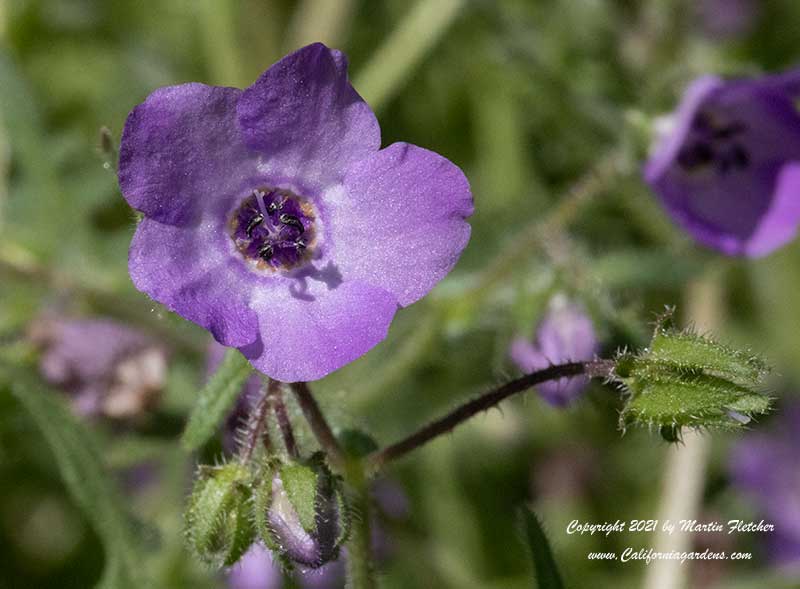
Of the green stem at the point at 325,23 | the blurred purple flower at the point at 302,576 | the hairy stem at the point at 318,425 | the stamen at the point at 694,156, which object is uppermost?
the green stem at the point at 325,23

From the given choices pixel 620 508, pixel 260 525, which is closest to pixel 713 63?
pixel 620 508

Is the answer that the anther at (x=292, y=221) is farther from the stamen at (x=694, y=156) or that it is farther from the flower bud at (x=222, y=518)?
the stamen at (x=694, y=156)

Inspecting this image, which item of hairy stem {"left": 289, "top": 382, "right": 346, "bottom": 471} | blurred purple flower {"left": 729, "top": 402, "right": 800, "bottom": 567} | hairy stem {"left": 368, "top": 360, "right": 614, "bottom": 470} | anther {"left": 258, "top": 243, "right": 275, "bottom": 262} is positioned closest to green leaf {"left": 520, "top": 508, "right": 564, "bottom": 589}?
hairy stem {"left": 368, "top": 360, "right": 614, "bottom": 470}

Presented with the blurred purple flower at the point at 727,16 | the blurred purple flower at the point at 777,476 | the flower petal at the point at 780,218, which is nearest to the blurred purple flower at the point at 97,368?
the flower petal at the point at 780,218

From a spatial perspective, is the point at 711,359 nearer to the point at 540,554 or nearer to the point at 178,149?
the point at 540,554

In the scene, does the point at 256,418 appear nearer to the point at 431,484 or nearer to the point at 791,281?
the point at 431,484

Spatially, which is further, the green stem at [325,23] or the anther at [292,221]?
the green stem at [325,23]
